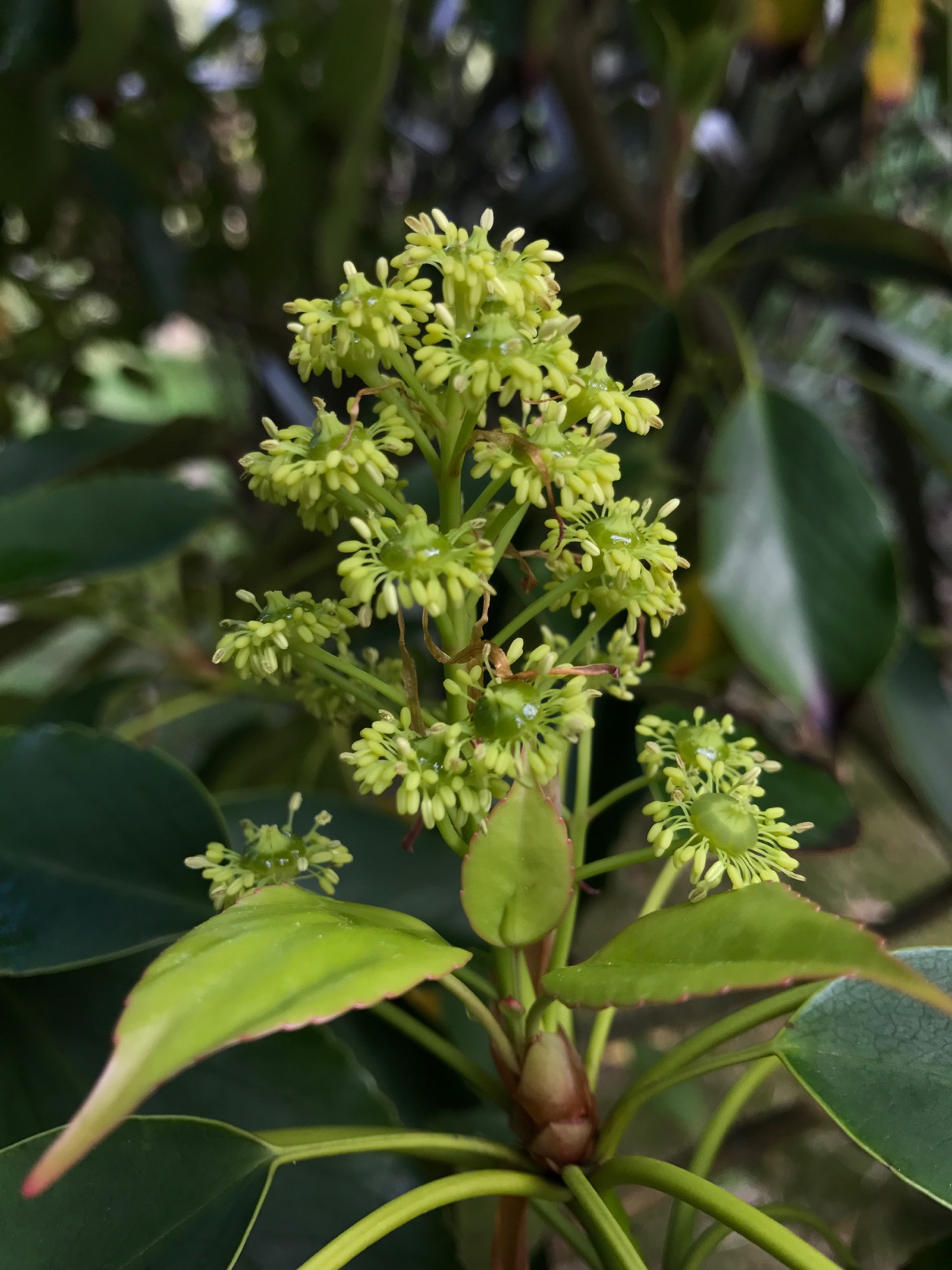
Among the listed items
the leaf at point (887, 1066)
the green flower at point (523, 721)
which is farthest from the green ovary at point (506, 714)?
the leaf at point (887, 1066)

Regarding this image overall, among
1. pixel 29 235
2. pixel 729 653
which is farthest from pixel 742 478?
pixel 29 235

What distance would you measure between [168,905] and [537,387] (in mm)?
274

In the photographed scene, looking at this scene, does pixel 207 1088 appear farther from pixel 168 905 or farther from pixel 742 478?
pixel 742 478

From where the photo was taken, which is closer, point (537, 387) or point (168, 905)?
point (537, 387)

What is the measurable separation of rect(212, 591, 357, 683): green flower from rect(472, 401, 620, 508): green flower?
6 cm

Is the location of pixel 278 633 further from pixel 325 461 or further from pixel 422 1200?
pixel 422 1200

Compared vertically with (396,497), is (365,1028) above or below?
below

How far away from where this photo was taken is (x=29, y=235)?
2.87 feet

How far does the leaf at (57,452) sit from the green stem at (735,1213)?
0.58 meters

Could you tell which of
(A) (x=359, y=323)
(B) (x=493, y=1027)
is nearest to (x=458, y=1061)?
(B) (x=493, y=1027)

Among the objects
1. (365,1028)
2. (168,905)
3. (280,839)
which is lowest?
(365,1028)

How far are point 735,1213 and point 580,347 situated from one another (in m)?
0.65

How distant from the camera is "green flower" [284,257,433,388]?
0.74 ft

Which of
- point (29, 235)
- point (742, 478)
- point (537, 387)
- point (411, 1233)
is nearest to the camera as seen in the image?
point (537, 387)
